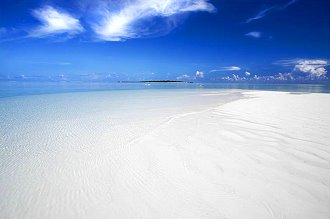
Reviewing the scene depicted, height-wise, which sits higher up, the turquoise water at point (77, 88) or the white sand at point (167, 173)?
the white sand at point (167, 173)

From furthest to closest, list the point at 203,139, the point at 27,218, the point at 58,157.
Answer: the point at 203,139 → the point at 58,157 → the point at 27,218

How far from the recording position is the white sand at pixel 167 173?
2.84 meters

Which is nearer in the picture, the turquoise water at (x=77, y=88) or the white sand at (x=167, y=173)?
the white sand at (x=167, y=173)

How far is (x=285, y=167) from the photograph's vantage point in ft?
13.0

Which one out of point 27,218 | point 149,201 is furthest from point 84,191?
point 149,201

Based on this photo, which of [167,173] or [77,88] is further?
[77,88]

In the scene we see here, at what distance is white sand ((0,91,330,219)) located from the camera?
2.84 m

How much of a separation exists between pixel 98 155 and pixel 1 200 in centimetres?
→ 198

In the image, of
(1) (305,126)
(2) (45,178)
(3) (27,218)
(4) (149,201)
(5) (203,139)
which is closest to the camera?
(3) (27,218)

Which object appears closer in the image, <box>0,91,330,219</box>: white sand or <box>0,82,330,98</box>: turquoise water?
<box>0,91,330,219</box>: white sand

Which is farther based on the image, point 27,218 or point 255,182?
point 255,182

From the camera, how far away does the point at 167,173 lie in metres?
3.85

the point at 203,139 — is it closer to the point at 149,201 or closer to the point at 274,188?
A: the point at 274,188

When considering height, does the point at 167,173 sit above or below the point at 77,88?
above
